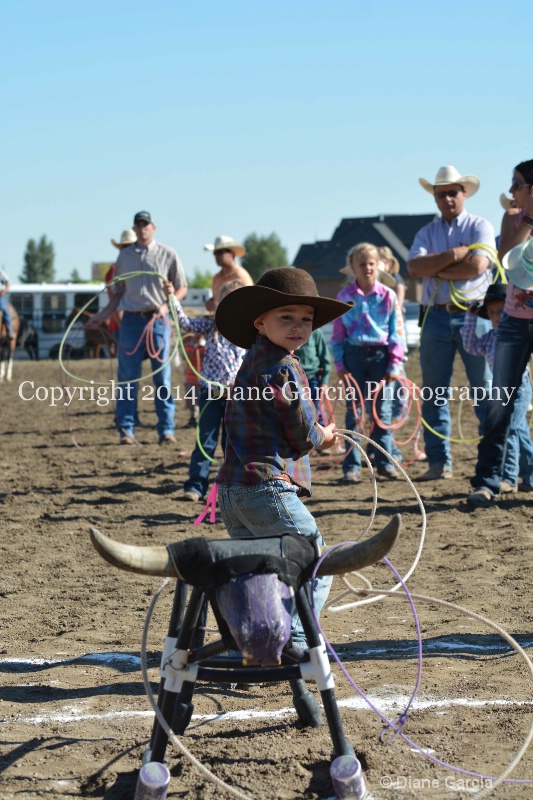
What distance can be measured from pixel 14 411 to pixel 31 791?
13.3 metres

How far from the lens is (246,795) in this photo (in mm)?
2910

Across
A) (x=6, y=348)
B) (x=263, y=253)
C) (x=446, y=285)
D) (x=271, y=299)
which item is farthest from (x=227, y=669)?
→ (x=263, y=253)

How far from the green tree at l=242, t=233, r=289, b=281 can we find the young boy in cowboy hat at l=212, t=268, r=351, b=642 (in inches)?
3660

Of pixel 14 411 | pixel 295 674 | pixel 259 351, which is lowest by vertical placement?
pixel 14 411

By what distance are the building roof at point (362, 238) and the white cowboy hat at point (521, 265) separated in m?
54.7

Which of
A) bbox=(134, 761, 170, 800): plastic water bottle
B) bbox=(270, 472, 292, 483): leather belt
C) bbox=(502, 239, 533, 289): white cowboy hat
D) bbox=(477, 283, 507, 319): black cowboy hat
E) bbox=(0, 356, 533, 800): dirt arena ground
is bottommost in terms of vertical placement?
bbox=(0, 356, 533, 800): dirt arena ground

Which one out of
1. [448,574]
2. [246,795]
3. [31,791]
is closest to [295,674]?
[246,795]

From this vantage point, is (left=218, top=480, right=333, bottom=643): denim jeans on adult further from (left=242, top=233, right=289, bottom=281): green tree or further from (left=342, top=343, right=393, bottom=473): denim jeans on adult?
(left=242, top=233, right=289, bottom=281): green tree

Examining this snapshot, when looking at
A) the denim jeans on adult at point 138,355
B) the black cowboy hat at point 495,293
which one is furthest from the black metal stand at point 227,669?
the denim jeans on adult at point 138,355

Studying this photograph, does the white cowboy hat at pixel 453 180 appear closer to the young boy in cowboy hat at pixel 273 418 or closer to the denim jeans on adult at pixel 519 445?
the denim jeans on adult at pixel 519 445

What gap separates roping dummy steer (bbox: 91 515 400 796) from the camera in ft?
9.30

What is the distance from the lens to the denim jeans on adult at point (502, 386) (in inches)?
271

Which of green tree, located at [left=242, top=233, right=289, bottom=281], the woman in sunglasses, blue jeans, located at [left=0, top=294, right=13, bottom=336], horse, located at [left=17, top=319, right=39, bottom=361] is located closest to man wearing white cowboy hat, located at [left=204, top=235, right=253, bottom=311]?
the woman in sunglasses

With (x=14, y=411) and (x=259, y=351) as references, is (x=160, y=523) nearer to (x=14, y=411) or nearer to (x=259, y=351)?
(x=259, y=351)
